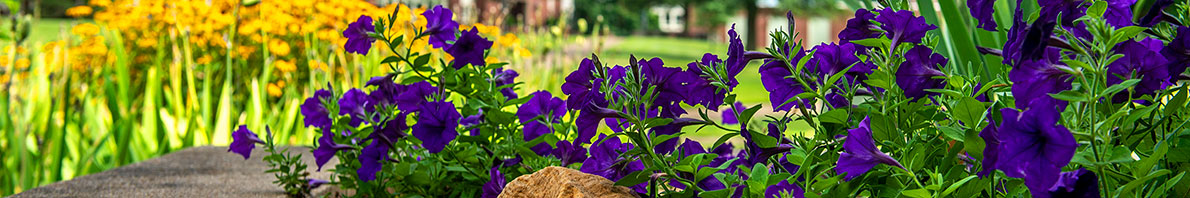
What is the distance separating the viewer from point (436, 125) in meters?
1.30

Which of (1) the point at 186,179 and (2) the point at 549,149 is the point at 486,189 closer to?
(2) the point at 549,149

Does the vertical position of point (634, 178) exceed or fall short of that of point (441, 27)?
it falls short

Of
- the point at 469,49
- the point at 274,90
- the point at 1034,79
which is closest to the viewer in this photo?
the point at 1034,79

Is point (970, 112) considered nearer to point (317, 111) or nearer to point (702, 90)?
point (702, 90)

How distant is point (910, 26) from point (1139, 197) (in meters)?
0.26

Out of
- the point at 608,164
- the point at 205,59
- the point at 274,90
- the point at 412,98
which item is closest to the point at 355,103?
the point at 412,98

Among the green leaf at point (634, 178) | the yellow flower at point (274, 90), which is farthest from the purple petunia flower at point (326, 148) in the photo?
the yellow flower at point (274, 90)

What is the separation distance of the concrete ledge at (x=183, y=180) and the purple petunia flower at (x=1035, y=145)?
1519 millimetres

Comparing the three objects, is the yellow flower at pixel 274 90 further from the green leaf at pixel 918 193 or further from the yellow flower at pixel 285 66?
the green leaf at pixel 918 193

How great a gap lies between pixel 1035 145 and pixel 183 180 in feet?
6.18

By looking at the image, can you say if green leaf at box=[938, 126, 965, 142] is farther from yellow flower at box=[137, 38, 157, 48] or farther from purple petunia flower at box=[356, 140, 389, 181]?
yellow flower at box=[137, 38, 157, 48]

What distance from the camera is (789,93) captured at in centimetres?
99

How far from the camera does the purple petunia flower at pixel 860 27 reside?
1.02 m

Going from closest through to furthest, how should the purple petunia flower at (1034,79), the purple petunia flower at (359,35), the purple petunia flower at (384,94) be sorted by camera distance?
the purple petunia flower at (1034,79)
the purple petunia flower at (359,35)
the purple petunia flower at (384,94)
